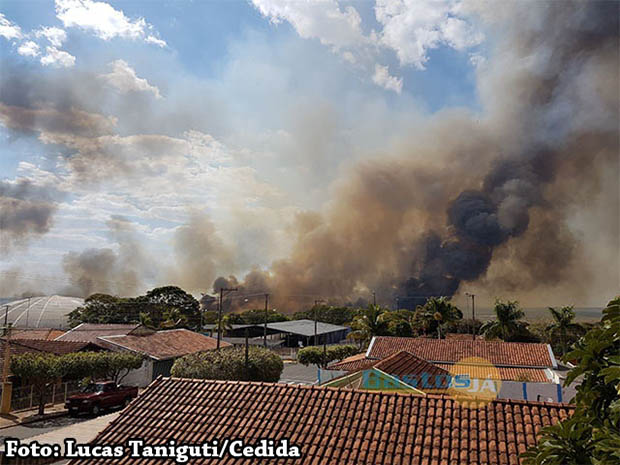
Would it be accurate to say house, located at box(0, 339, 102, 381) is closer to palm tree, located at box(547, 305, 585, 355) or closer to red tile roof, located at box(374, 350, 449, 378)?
red tile roof, located at box(374, 350, 449, 378)

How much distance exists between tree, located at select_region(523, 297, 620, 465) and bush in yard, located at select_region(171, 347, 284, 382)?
24842mm

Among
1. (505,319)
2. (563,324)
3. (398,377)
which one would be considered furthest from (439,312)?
(398,377)

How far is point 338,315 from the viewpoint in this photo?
12362 centimetres

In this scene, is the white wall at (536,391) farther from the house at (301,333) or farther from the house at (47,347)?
the house at (301,333)

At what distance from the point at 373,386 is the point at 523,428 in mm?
7637

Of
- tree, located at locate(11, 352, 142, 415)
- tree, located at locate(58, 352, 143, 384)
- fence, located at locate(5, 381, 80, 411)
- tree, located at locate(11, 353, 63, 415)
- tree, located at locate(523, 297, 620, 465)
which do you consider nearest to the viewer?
tree, located at locate(523, 297, 620, 465)

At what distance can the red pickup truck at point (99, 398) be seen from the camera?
2808cm

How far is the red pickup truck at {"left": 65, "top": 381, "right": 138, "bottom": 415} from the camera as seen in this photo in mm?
28078

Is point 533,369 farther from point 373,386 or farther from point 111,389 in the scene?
point 111,389

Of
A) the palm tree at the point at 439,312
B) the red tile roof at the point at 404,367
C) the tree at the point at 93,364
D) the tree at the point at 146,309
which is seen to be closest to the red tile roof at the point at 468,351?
the red tile roof at the point at 404,367

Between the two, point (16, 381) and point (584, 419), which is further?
point (16, 381)

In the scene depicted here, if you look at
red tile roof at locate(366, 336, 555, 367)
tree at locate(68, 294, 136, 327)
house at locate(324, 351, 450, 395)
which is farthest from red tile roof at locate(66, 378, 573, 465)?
tree at locate(68, 294, 136, 327)

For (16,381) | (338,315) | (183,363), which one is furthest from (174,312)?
(183,363)

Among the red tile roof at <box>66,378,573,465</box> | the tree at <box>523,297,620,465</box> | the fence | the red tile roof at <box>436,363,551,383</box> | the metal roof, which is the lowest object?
the fence
